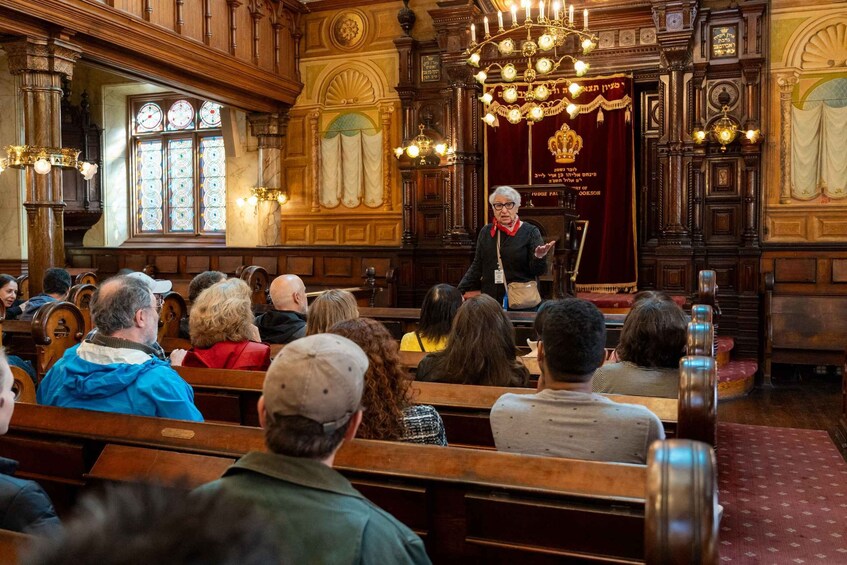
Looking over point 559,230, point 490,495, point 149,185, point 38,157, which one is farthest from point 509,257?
point 149,185

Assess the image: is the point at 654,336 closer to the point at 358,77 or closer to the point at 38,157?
the point at 38,157

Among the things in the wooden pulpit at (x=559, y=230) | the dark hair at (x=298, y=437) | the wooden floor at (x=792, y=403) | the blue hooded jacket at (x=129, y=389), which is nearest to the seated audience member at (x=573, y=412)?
the dark hair at (x=298, y=437)

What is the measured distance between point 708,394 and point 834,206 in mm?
9064

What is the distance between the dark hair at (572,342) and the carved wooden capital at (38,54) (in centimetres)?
772

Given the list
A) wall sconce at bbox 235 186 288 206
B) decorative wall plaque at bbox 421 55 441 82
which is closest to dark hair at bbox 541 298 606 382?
decorative wall plaque at bbox 421 55 441 82

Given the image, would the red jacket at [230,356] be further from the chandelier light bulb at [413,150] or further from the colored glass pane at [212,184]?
the colored glass pane at [212,184]

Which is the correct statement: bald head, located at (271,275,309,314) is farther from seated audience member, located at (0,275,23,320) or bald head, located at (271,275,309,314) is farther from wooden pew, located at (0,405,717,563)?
seated audience member, located at (0,275,23,320)

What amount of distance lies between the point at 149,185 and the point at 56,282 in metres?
8.90

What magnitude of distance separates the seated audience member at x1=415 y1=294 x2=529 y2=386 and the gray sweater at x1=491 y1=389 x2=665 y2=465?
83cm

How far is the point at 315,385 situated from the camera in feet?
3.93

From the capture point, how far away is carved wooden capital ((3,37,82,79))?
7.93 meters

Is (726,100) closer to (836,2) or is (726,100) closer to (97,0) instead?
(836,2)

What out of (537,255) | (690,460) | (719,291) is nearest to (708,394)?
(690,460)

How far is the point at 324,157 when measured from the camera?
39.0 ft
